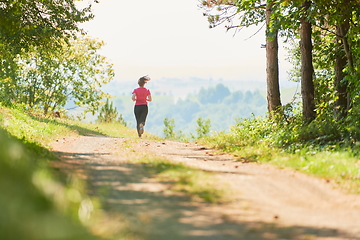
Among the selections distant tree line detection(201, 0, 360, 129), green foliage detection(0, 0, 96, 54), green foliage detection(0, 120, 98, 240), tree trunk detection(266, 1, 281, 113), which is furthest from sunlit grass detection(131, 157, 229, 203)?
Answer: green foliage detection(0, 0, 96, 54)

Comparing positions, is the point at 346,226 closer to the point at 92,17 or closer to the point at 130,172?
the point at 130,172

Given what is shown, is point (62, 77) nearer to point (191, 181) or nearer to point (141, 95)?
point (141, 95)

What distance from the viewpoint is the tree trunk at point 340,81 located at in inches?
522

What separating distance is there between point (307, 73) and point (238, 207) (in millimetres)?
9355

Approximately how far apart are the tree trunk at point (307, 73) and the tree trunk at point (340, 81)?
79 centimetres

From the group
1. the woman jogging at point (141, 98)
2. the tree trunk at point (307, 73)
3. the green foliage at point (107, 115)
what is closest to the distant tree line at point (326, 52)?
the tree trunk at point (307, 73)

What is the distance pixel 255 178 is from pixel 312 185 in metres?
0.97

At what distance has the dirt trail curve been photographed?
4594 millimetres

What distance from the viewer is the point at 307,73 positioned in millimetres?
13820

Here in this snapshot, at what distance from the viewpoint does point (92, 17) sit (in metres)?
22.7

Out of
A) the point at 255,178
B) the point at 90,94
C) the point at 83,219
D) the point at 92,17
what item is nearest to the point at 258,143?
the point at 255,178

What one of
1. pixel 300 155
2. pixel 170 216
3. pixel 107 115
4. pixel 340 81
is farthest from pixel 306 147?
pixel 107 115

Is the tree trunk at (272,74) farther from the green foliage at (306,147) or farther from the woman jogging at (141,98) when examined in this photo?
the woman jogging at (141,98)

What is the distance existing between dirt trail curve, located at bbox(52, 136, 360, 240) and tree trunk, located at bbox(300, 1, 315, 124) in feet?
21.1
